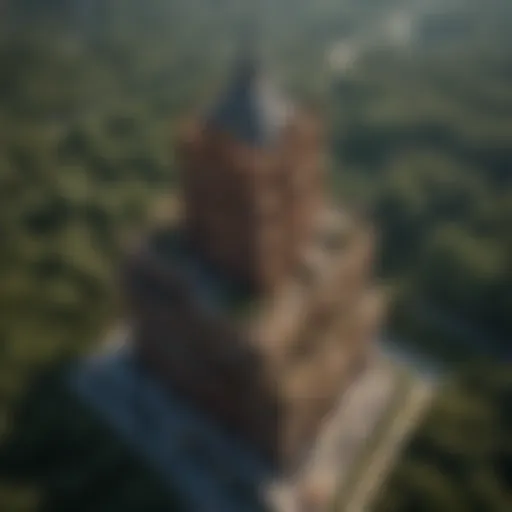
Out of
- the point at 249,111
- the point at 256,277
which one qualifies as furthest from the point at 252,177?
the point at 256,277

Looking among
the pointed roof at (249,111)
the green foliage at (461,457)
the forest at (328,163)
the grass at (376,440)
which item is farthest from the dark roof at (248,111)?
the green foliage at (461,457)

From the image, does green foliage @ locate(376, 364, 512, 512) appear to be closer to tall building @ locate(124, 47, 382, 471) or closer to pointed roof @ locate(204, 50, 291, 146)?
tall building @ locate(124, 47, 382, 471)

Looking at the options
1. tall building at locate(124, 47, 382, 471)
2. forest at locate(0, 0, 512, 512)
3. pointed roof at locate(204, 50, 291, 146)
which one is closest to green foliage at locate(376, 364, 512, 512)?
forest at locate(0, 0, 512, 512)

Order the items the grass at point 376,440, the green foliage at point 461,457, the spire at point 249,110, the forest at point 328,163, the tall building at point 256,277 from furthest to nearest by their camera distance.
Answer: the forest at point 328,163 → the grass at point 376,440 → the green foliage at point 461,457 → the tall building at point 256,277 → the spire at point 249,110

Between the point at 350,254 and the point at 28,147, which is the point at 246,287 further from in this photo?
the point at 28,147

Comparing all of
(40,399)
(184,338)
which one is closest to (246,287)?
(184,338)

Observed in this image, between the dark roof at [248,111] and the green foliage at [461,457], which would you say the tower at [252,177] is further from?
the green foliage at [461,457]
